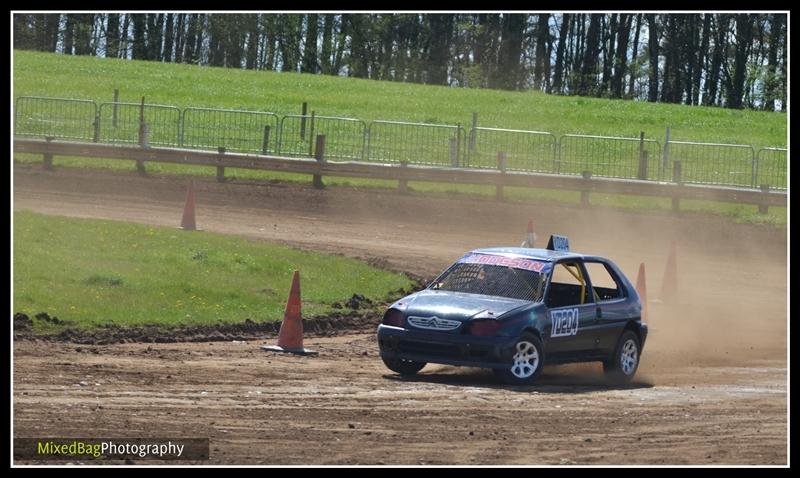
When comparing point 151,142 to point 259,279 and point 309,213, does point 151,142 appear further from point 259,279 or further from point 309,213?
point 259,279

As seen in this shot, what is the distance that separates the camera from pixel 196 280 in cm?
1750

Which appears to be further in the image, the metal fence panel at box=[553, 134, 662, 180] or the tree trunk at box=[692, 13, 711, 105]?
the tree trunk at box=[692, 13, 711, 105]

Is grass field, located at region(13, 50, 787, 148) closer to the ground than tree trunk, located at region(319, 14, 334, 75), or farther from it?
closer to the ground

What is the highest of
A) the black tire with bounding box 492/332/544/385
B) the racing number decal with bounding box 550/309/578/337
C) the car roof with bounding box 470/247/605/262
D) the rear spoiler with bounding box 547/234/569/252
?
the rear spoiler with bounding box 547/234/569/252

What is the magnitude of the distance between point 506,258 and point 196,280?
5188 mm

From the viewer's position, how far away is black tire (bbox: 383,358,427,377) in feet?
43.7

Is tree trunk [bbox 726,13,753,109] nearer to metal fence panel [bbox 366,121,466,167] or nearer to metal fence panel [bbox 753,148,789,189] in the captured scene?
metal fence panel [bbox 753,148,789,189]

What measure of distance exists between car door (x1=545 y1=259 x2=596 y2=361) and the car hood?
1.43ft

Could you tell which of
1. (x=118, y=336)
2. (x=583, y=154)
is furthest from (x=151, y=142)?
(x=118, y=336)

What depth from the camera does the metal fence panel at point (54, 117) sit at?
34781mm

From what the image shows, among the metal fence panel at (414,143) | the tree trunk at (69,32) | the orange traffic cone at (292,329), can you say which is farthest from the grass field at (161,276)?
the tree trunk at (69,32)

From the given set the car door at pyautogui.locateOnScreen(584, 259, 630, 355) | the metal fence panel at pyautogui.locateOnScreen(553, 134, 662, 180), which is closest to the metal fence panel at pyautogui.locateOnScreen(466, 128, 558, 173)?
the metal fence panel at pyautogui.locateOnScreen(553, 134, 662, 180)

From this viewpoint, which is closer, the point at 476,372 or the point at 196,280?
the point at 476,372

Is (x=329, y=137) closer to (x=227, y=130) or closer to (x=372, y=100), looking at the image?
(x=227, y=130)
